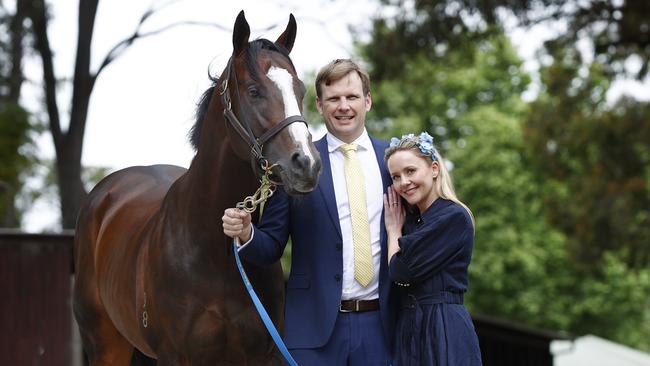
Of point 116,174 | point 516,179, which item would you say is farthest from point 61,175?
point 516,179

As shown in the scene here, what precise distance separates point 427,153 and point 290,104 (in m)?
0.69

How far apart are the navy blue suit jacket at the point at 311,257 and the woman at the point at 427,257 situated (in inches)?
4.7

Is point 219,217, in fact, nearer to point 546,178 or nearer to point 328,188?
point 328,188

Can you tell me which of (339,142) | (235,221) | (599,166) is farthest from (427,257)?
(599,166)

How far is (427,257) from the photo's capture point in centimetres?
391

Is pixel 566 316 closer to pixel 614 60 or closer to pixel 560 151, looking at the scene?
pixel 560 151

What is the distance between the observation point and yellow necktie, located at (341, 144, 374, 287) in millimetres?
4051

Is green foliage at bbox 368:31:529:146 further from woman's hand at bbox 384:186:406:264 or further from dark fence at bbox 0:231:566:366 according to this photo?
woman's hand at bbox 384:186:406:264

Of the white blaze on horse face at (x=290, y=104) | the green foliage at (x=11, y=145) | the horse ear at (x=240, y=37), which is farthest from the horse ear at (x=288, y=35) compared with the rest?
the green foliage at (x=11, y=145)

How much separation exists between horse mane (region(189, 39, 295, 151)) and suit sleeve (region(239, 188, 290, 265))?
51 centimetres

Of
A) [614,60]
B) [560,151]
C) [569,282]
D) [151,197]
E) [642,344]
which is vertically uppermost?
[614,60]

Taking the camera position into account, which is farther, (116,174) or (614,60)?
(614,60)

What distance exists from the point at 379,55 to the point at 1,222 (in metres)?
6.89

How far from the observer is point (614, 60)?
14805 mm
